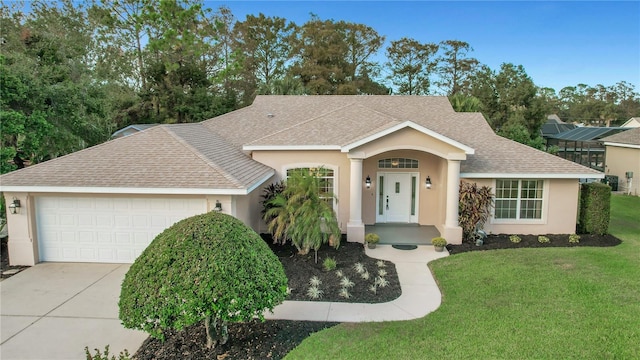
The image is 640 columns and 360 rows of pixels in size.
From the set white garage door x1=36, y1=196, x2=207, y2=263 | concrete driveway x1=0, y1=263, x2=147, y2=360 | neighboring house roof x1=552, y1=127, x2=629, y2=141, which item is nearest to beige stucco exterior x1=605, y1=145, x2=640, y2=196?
neighboring house roof x1=552, y1=127, x2=629, y2=141

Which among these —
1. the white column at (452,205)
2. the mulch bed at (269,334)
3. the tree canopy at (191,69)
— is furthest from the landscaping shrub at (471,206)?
the tree canopy at (191,69)

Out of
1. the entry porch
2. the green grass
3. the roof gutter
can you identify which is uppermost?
the roof gutter

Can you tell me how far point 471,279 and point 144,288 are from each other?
7.53 meters

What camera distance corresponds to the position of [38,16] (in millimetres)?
31781

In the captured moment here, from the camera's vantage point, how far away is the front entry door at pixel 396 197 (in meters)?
15.3

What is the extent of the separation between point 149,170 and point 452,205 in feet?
31.2

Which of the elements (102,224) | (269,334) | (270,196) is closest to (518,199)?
(270,196)

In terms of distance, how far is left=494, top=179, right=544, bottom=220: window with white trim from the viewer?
14148mm

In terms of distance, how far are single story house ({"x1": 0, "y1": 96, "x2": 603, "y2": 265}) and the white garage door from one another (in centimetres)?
3

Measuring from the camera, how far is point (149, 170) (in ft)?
37.0

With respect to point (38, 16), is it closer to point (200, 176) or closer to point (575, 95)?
point (200, 176)

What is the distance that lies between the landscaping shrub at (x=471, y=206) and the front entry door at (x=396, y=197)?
2.30m

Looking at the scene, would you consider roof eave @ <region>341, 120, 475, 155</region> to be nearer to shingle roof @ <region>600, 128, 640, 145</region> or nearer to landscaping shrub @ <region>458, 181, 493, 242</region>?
landscaping shrub @ <region>458, 181, 493, 242</region>

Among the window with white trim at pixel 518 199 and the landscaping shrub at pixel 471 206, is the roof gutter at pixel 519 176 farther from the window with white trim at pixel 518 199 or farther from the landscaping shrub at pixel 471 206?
the window with white trim at pixel 518 199
